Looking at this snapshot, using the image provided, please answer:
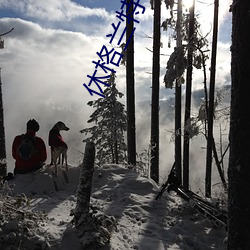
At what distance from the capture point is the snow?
19.6 feet

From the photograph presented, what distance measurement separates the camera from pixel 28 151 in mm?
9320

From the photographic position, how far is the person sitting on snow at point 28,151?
9320 mm

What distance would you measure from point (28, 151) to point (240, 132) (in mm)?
6512

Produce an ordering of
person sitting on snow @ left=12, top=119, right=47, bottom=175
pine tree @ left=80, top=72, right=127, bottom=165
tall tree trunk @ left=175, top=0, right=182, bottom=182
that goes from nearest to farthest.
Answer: person sitting on snow @ left=12, top=119, right=47, bottom=175 < tall tree trunk @ left=175, top=0, right=182, bottom=182 < pine tree @ left=80, top=72, right=127, bottom=165

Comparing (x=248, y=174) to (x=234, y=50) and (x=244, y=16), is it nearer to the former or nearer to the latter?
(x=234, y=50)

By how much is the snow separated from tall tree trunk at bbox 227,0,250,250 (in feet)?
5.94

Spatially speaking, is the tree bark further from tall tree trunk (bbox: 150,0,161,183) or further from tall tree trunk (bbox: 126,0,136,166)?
tall tree trunk (bbox: 150,0,161,183)

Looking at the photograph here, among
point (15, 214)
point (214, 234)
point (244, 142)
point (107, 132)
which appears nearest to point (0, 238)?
point (15, 214)

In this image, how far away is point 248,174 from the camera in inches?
185

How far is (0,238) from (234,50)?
4.60 m

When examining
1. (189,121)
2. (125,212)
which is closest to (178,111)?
(189,121)

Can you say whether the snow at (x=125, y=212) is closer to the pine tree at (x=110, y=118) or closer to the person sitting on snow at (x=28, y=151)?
the person sitting on snow at (x=28, y=151)

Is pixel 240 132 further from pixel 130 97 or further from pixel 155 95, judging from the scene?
pixel 155 95

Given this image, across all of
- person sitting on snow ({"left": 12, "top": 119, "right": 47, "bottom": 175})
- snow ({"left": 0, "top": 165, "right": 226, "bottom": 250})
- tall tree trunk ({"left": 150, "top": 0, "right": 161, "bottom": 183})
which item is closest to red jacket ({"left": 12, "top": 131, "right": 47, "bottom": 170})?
person sitting on snow ({"left": 12, "top": 119, "right": 47, "bottom": 175})
